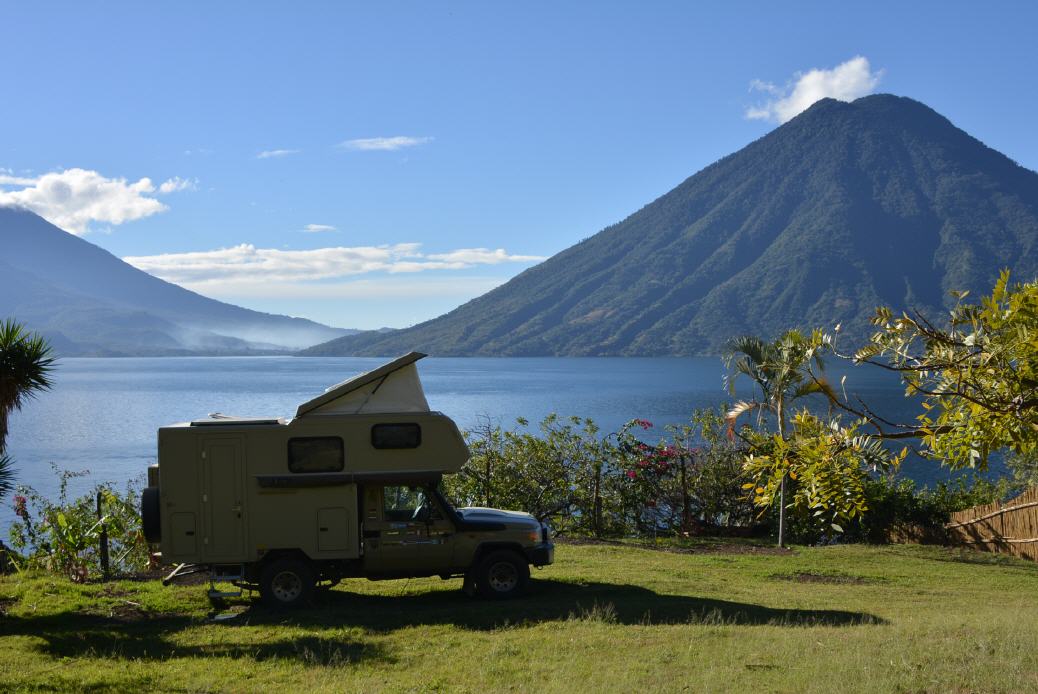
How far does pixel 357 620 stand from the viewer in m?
11.1

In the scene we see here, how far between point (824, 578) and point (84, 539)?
12586mm

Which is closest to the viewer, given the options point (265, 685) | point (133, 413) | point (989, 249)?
point (265, 685)

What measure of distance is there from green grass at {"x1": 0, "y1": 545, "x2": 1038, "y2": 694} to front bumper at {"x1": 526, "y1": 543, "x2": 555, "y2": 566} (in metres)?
0.47

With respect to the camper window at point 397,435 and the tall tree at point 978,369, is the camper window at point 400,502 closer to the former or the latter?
the camper window at point 397,435

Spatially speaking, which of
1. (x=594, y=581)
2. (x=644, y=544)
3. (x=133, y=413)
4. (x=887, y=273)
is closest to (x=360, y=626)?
(x=594, y=581)

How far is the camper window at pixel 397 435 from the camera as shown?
470 inches

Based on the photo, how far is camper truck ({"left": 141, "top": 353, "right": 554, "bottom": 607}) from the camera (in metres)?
11.7

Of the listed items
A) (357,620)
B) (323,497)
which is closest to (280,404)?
(323,497)

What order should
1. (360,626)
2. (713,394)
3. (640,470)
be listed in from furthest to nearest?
(713,394) < (640,470) < (360,626)

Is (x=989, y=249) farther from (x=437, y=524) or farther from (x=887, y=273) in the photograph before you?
(x=437, y=524)

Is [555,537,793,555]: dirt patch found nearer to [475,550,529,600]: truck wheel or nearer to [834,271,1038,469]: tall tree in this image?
[475,550,529,600]: truck wheel

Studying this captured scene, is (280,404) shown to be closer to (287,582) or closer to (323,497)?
(287,582)

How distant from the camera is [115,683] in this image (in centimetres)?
834

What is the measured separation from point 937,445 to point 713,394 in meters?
93.0
